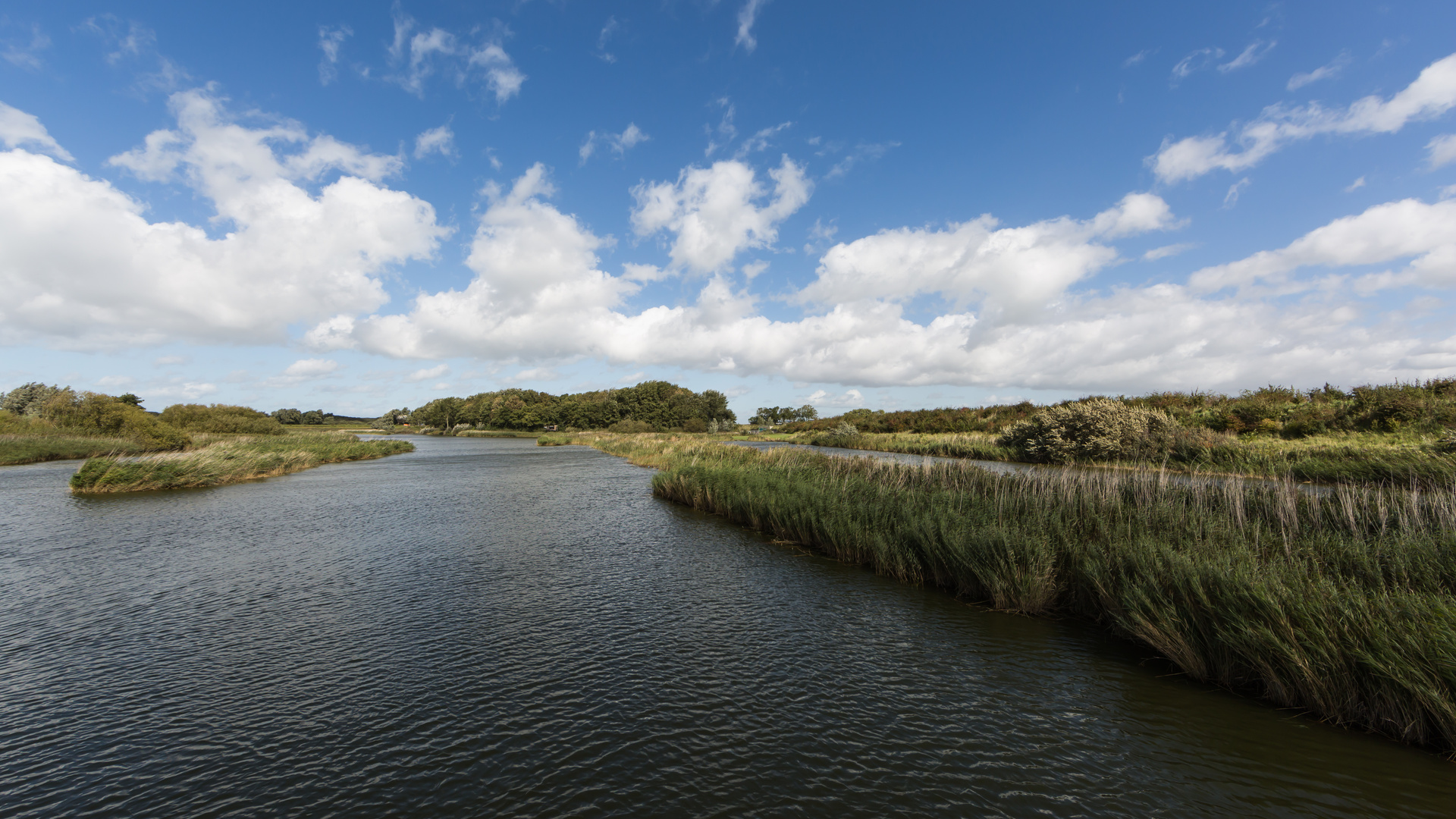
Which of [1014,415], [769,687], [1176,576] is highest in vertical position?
[1014,415]

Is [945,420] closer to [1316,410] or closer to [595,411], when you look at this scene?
[1316,410]

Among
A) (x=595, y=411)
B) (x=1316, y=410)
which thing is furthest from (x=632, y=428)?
(x=1316, y=410)

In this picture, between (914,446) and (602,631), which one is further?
(914,446)

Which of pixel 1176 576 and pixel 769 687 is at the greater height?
pixel 1176 576

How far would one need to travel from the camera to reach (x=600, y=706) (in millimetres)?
6398

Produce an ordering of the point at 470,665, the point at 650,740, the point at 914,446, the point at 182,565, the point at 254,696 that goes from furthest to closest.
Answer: the point at 914,446 < the point at 182,565 < the point at 470,665 < the point at 254,696 < the point at 650,740

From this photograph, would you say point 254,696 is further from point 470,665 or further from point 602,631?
point 602,631

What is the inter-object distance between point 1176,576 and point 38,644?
1685cm

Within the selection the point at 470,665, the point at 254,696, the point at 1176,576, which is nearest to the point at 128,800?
the point at 254,696

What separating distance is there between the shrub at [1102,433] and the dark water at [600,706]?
24.2m

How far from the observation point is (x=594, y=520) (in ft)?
60.6

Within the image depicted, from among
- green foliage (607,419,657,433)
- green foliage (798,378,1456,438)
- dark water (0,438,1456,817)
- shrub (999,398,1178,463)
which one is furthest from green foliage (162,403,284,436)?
green foliage (798,378,1456,438)

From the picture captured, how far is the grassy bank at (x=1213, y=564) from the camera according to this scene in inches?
221

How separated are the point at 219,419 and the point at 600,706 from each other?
68088 millimetres
